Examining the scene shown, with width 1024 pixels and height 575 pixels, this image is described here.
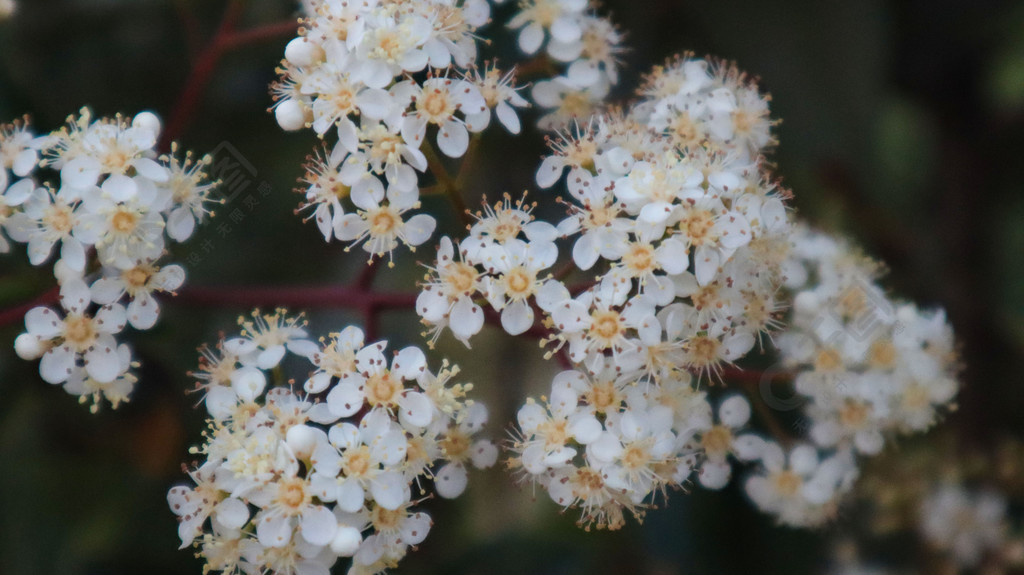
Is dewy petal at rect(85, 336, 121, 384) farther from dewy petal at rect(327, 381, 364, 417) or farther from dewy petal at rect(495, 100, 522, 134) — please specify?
dewy petal at rect(495, 100, 522, 134)

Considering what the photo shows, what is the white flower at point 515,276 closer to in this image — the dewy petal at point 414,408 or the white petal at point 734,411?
the dewy petal at point 414,408

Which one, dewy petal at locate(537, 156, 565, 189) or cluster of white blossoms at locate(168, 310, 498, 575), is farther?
dewy petal at locate(537, 156, 565, 189)

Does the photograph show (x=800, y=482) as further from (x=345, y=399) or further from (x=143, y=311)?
(x=143, y=311)

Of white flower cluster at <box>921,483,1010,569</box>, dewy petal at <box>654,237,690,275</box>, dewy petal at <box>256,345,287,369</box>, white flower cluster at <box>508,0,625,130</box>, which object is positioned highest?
white flower cluster at <box>508,0,625,130</box>

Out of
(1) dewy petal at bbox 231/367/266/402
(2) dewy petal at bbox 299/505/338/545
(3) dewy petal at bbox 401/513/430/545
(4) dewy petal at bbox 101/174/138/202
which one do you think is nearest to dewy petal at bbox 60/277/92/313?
(4) dewy petal at bbox 101/174/138/202

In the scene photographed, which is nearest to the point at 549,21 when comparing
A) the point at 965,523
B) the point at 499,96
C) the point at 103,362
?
the point at 499,96

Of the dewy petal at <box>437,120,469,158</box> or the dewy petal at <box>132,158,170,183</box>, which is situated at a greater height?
the dewy petal at <box>437,120,469,158</box>

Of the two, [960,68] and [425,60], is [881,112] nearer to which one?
[960,68]
